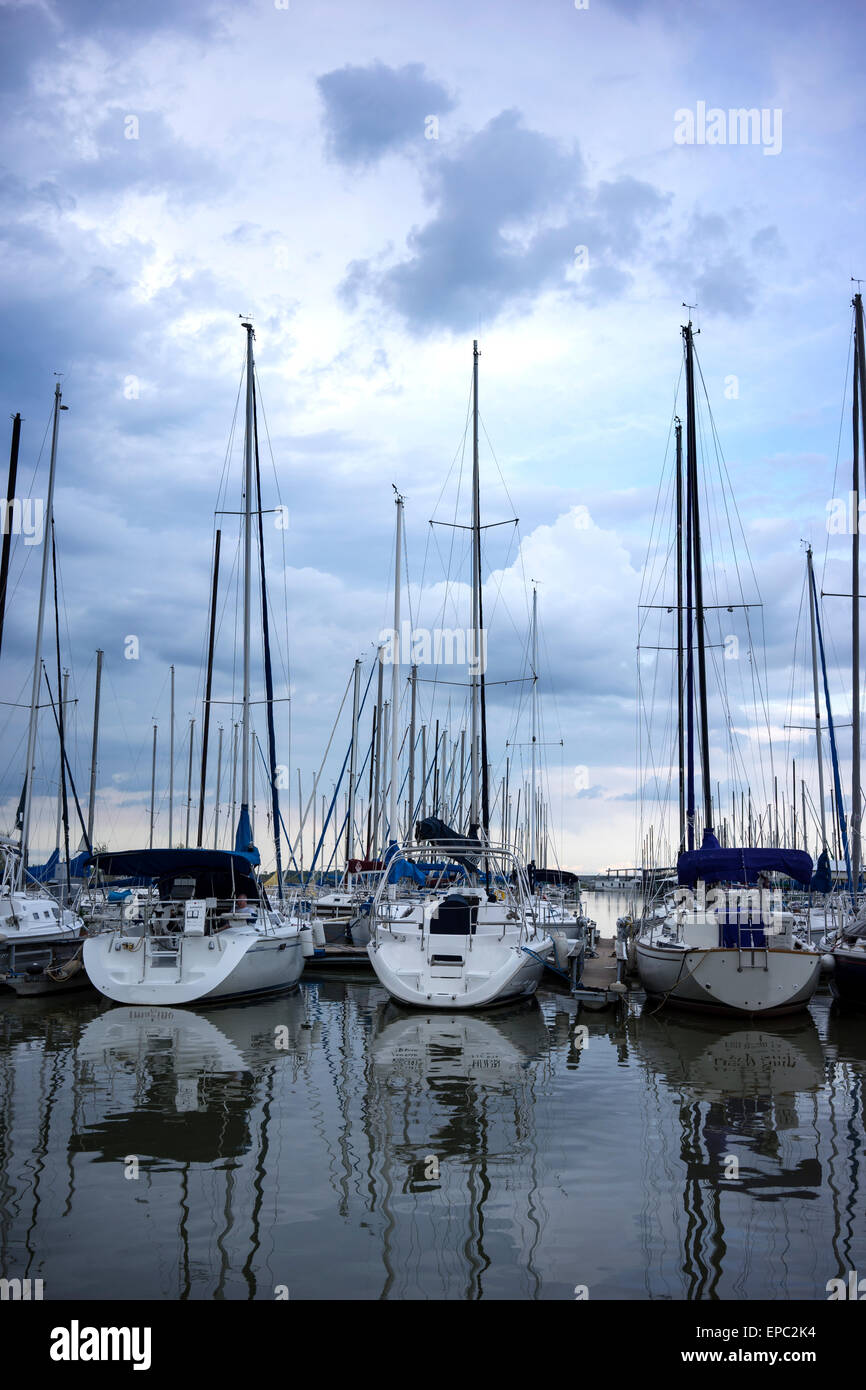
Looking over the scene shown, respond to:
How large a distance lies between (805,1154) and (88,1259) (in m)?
6.64

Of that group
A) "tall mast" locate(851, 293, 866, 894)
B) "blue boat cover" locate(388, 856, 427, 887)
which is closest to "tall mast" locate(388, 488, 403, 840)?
"blue boat cover" locate(388, 856, 427, 887)

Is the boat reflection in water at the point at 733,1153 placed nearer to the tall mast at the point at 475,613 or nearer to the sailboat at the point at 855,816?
the sailboat at the point at 855,816

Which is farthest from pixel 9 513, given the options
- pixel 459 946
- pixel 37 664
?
pixel 459 946

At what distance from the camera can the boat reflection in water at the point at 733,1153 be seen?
6598 millimetres

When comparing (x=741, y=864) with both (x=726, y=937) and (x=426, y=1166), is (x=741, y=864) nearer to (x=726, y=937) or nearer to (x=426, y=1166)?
(x=726, y=937)

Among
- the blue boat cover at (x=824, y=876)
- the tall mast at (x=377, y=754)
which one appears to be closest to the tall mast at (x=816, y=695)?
the blue boat cover at (x=824, y=876)

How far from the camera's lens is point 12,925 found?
2184cm

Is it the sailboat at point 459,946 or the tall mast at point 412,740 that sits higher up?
the tall mast at point 412,740

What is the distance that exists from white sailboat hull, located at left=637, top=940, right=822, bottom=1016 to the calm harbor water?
148 centimetres

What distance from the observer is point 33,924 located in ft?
73.7

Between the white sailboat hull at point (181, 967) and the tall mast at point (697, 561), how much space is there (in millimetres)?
10489

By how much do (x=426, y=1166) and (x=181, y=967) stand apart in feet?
37.2
